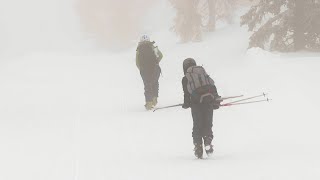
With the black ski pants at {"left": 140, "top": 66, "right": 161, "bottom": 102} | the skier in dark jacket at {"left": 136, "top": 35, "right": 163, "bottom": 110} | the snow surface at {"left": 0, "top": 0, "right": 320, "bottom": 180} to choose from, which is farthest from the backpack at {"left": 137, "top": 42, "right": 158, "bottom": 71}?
the snow surface at {"left": 0, "top": 0, "right": 320, "bottom": 180}

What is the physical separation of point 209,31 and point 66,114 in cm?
2483

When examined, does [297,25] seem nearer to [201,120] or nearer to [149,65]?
[149,65]

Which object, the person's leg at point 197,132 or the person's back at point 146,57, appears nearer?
the person's leg at point 197,132

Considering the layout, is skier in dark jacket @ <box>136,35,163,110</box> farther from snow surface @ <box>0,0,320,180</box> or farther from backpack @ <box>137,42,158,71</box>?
snow surface @ <box>0,0,320,180</box>

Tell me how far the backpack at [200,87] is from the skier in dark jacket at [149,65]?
6.90m

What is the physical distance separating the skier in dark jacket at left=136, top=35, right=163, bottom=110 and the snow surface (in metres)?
0.49

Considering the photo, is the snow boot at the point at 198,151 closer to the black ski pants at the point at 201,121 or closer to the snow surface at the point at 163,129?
the black ski pants at the point at 201,121

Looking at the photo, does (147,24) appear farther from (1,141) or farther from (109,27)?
(1,141)

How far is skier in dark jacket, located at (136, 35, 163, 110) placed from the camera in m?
16.0

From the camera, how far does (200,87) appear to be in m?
9.12

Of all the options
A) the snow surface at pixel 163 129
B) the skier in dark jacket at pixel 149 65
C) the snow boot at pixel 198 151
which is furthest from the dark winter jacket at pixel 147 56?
the snow boot at pixel 198 151

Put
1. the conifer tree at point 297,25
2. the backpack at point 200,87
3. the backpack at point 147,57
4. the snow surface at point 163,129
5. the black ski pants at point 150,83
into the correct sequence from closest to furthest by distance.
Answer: the snow surface at point 163,129 → the backpack at point 200,87 → the backpack at point 147,57 → the black ski pants at point 150,83 → the conifer tree at point 297,25

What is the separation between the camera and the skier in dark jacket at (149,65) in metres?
16.0

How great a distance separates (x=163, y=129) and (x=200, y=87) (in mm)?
3691
